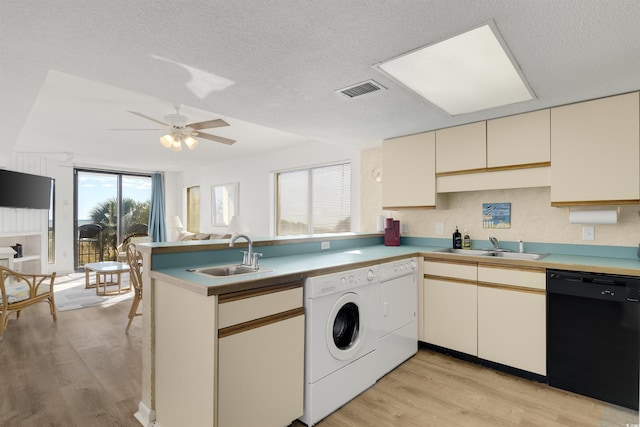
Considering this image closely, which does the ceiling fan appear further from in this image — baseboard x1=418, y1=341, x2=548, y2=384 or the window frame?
baseboard x1=418, y1=341, x2=548, y2=384

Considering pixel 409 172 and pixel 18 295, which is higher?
pixel 409 172

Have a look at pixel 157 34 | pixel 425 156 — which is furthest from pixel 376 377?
pixel 157 34

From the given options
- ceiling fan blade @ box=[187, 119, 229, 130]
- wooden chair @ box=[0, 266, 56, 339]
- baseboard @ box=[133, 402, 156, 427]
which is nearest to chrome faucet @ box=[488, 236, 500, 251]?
ceiling fan blade @ box=[187, 119, 229, 130]

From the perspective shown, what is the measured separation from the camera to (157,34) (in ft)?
5.13

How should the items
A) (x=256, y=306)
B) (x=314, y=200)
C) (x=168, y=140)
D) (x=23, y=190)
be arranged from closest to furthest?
1. (x=256, y=306)
2. (x=168, y=140)
3. (x=314, y=200)
4. (x=23, y=190)

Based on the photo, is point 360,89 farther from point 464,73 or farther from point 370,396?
point 370,396

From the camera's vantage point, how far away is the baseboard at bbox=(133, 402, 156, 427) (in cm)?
191

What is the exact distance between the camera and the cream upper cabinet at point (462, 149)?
113 inches

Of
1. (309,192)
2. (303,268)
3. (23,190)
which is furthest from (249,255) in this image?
(23,190)

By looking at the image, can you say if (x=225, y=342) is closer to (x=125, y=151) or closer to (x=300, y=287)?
(x=300, y=287)

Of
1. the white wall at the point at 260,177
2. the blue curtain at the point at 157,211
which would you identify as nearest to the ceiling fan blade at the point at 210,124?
the white wall at the point at 260,177

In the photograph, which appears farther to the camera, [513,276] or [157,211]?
[157,211]

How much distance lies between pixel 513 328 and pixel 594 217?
106 cm

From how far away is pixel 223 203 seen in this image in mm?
7102
